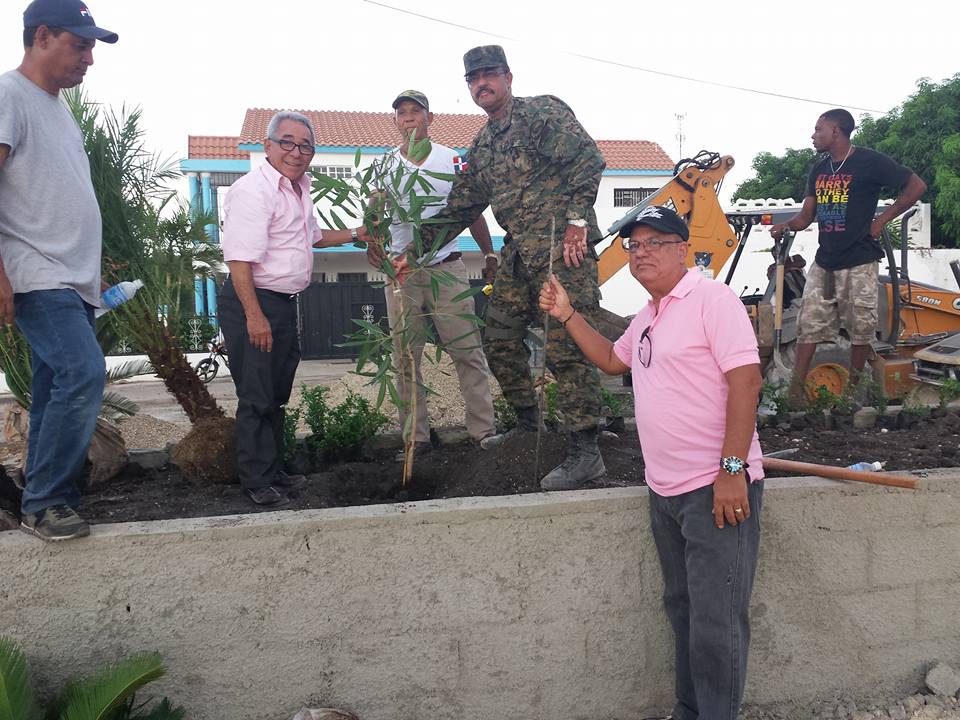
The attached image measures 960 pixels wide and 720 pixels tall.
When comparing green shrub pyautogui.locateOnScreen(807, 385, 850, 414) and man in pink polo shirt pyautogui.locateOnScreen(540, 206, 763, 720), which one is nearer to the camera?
man in pink polo shirt pyautogui.locateOnScreen(540, 206, 763, 720)

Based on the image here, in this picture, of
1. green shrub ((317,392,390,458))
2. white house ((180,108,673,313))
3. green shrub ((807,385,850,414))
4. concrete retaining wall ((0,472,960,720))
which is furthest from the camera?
white house ((180,108,673,313))

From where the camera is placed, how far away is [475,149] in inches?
156

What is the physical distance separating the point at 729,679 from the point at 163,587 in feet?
5.86

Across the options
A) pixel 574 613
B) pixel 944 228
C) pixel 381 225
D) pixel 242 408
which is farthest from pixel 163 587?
pixel 944 228

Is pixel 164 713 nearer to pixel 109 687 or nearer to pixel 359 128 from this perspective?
pixel 109 687

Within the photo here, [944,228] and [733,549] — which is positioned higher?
[944,228]

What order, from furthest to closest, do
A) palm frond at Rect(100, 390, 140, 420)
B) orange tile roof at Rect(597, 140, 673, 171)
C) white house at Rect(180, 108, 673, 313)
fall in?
orange tile roof at Rect(597, 140, 673, 171) < white house at Rect(180, 108, 673, 313) < palm frond at Rect(100, 390, 140, 420)

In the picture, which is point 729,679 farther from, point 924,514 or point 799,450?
point 799,450

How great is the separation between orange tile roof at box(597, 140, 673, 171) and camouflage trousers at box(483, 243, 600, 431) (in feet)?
72.9

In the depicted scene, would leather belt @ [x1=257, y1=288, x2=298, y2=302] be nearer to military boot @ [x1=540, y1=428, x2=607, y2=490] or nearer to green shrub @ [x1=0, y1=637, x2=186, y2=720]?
military boot @ [x1=540, y1=428, x2=607, y2=490]


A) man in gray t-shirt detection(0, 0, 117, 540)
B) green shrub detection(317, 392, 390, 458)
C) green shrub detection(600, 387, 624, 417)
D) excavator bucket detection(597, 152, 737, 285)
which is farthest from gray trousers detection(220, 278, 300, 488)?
excavator bucket detection(597, 152, 737, 285)

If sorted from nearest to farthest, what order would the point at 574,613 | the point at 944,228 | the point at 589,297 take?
the point at 574,613 < the point at 589,297 < the point at 944,228

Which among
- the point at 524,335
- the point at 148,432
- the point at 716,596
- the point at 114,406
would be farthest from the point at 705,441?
the point at 148,432

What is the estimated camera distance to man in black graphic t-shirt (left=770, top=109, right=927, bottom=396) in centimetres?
512
